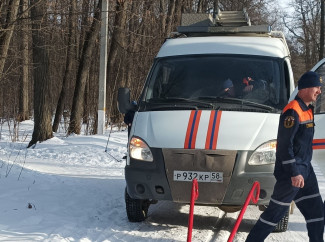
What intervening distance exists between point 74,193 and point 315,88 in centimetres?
456

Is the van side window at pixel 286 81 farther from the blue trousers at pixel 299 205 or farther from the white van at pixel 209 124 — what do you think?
the blue trousers at pixel 299 205

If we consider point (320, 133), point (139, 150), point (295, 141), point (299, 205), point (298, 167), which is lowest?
point (299, 205)

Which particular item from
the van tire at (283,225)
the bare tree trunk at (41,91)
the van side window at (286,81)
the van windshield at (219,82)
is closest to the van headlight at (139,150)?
the van windshield at (219,82)

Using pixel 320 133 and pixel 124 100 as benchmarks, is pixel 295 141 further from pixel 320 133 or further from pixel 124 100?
pixel 124 100

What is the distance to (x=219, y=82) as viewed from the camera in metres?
6.20

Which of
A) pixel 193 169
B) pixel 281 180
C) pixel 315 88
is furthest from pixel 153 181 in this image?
pixel 315 88

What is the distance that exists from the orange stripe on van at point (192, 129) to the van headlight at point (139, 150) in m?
0.47

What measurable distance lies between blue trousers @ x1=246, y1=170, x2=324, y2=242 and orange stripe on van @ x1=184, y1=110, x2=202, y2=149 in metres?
1.11

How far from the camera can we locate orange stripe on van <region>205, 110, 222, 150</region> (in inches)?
206

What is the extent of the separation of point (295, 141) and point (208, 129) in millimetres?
1158

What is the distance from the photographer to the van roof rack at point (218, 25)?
757 cm

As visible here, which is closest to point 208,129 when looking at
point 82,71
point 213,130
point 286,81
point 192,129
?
point 213,130

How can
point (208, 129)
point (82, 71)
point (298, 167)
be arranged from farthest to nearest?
point (82, 71)
point (208, 129)
point (298, 167)

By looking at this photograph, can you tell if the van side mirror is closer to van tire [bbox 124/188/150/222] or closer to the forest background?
van tire [bbox 124/188/150/222]
